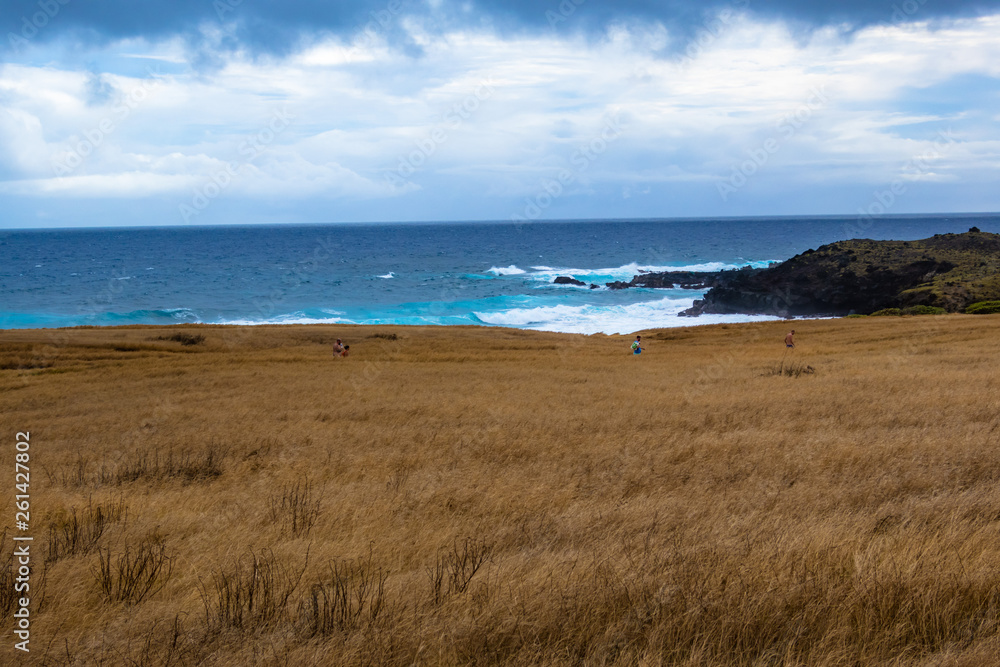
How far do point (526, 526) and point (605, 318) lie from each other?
204 feet

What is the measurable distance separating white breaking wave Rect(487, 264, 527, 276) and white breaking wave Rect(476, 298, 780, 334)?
116 ft

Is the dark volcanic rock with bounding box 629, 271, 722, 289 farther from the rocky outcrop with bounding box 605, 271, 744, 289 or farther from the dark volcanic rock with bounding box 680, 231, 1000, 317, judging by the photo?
the dark volcanic rock with bounding box 680, 231, 1000, 317

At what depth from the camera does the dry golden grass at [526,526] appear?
3959 millimetres

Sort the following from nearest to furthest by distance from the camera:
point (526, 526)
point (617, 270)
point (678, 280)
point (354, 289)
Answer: point (526, 526) → point (678, 280) → point (354, 289) → point (617, 270)

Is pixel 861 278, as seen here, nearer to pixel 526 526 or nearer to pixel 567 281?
pixel 567 281

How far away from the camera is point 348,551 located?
225 inches

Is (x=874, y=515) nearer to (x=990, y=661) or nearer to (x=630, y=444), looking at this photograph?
(x=990, y=661)

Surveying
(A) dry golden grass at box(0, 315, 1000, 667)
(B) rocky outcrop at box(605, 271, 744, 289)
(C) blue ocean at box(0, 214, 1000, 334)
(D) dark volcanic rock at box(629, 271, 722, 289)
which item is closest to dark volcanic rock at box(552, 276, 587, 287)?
(C) blue ocean at box(0, 214, 1000, 334)

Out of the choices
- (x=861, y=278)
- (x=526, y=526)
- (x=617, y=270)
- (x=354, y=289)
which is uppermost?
(x=617, y=270)

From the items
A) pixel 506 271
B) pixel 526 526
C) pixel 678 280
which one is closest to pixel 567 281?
pixel 678 280

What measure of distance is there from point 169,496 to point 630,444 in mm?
6932

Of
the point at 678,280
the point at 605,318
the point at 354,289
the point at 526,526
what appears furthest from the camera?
the point at 354,289

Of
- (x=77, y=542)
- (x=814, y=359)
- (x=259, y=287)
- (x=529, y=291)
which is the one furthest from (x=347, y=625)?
(x=259, y=287)

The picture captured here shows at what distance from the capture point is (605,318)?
67625mm
